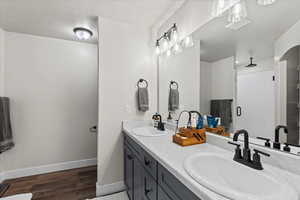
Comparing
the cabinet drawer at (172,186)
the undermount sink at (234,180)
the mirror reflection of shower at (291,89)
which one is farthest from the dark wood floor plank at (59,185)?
the mirror reflection of shower at (291,89)

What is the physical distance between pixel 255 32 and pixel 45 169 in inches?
131

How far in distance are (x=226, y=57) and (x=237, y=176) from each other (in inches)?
36.9

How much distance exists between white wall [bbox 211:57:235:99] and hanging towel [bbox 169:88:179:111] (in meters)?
0.56

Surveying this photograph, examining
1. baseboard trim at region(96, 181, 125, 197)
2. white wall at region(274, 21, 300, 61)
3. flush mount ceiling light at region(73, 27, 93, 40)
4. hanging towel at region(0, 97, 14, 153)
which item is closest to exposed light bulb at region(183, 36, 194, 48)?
white wall at region(274, 21, 300, 61)

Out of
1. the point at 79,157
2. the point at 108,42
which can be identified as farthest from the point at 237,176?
the point at 79,157

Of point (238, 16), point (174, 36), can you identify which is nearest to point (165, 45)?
point (174, 36)

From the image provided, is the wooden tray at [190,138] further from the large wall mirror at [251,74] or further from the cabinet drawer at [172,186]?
the cabinet drawer at [172,186]

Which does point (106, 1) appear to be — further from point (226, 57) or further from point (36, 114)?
point (36, 114)

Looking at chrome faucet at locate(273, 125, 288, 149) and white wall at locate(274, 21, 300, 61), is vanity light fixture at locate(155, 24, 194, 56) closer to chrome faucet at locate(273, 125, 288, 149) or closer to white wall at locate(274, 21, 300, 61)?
white wall at locate(274, 21, 300, 61)

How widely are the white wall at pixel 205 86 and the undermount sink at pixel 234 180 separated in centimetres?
56

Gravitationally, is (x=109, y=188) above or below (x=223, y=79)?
below

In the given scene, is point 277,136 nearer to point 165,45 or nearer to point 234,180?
point 234,180

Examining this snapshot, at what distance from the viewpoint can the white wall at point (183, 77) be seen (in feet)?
4.79

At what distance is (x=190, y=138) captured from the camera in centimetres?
119
